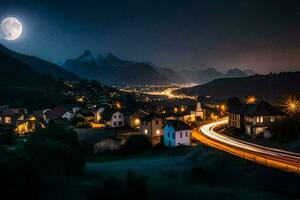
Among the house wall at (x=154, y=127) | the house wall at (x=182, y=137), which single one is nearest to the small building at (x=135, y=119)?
the house wall at (x=154, y=127)

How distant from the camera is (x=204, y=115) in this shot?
320ft

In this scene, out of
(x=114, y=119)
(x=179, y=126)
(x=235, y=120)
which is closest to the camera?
(x=179, y=126)

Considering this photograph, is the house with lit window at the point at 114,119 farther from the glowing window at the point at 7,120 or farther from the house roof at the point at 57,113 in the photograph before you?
the glowing window at the point at 7,120

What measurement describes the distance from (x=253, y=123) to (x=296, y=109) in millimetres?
13005

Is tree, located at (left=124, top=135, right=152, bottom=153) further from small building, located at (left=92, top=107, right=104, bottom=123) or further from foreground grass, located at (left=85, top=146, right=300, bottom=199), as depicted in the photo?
small building, located at (left=92, top=107, right=104, bottom=123)

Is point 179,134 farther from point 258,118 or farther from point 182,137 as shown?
point 258,118

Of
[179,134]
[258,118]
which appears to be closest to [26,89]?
[179,134]

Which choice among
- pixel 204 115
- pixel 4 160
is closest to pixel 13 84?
pixel 204 115

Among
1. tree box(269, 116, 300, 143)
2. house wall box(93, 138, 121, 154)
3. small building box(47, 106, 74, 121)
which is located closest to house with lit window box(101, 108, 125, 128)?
small building box(47, 106, 74, 121)

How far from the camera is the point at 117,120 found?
83.0 meters

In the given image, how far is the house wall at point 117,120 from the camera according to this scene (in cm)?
8208

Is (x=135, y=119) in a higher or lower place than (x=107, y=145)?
higher

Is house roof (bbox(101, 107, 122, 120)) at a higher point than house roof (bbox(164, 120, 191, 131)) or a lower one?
higher

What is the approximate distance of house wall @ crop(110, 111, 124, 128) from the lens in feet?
269
